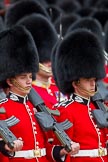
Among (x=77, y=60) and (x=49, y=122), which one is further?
(x=77, y=60)

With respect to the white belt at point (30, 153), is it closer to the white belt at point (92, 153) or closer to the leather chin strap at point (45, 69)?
the white belt at point (92, 153)

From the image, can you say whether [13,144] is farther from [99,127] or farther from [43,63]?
[43,63]

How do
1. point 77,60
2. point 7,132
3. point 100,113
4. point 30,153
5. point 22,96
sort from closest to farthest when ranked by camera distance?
point 7,132 < point 30,153 < point 22,96 < point 100,113 < point 77,60

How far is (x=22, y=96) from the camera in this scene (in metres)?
5.68

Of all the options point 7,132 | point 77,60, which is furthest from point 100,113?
point 7,132

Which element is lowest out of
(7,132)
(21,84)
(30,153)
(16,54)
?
(30,153)

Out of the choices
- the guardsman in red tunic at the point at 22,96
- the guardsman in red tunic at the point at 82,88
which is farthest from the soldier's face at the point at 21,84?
the guardsman in red tunic at the point at 82,88

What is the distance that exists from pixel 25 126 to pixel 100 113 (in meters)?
0.69

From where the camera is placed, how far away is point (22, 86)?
5.61 m

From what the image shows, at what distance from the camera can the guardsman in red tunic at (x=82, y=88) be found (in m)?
5.81

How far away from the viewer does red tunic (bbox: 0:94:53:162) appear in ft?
18.1

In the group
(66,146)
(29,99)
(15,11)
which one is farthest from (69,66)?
(15,11)

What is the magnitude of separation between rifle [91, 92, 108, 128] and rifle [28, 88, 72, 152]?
27cm

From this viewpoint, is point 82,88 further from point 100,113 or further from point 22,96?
point 22,96
